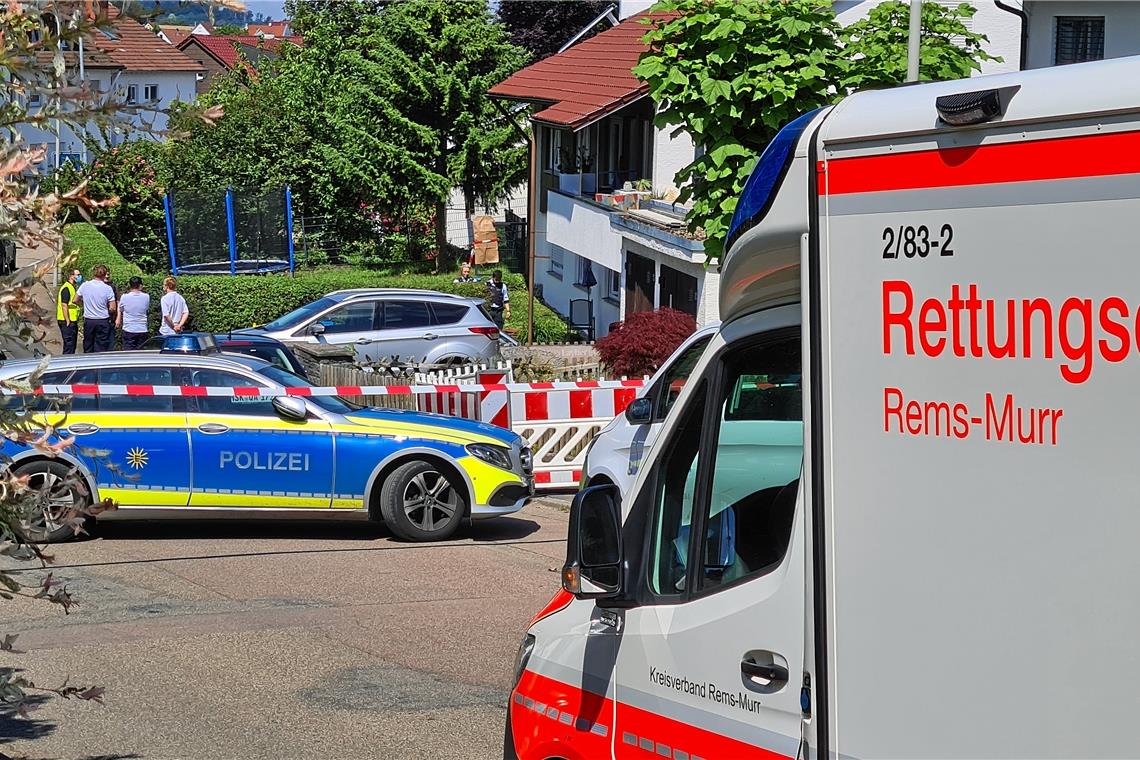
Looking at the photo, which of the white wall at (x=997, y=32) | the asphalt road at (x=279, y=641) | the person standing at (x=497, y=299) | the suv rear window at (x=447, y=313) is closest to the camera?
the asphalt road at (x=279, y=641)

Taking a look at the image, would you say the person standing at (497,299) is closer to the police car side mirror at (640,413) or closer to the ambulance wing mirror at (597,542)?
the police car side mirror at (640,413)

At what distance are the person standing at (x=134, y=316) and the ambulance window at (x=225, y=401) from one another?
905 cm

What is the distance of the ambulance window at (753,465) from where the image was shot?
3.73 m

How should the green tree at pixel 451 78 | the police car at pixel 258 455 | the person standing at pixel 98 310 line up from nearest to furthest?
the police car at pixel 258 455 < the person standing at pixel 98 310 < the green tree at pixel 451 78

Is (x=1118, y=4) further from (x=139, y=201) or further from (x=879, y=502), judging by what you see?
(x=139, y=201)

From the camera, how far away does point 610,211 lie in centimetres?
2938

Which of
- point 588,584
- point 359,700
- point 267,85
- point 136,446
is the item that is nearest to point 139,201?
point 267,85

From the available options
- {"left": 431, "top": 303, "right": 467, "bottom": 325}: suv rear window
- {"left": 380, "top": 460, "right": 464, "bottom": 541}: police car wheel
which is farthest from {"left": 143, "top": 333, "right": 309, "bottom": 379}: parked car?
{"left": 380, "top": 460, "right": 464, "bottom": 541}: police car wheel

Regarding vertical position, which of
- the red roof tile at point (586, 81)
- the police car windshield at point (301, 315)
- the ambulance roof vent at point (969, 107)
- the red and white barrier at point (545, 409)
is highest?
the red roof tile at point (586, 81)

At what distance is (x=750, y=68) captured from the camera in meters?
10.7

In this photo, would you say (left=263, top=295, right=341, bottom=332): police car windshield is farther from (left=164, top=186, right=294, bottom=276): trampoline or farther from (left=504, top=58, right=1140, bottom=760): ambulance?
(left=504, top=58, right=1140, bottom=760): ambulance

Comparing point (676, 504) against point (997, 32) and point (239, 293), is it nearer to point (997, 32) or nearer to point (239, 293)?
point (997, 32)

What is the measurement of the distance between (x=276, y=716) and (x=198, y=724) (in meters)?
0.42

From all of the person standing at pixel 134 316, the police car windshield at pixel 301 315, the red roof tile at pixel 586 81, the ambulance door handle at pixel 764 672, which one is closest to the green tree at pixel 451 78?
the red roof tile at pixel 586 81
